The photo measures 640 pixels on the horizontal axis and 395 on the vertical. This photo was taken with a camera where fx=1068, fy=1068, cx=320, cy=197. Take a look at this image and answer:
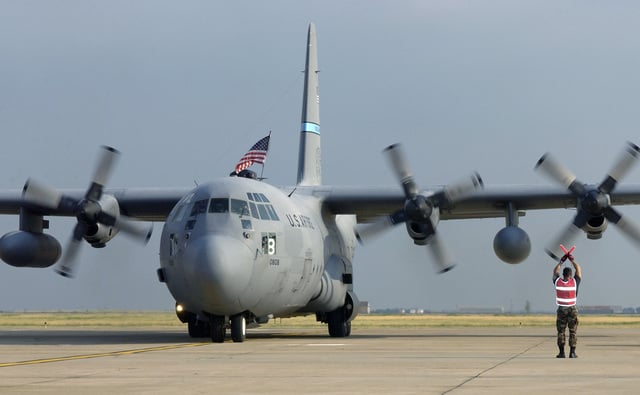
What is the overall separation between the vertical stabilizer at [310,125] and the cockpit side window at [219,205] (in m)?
10.9

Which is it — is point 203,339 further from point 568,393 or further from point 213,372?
point 568,393

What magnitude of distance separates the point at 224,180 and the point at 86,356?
7586 millimetres

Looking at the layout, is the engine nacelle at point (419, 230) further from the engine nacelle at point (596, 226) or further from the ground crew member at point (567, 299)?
the ground crew member at point (567, 299)

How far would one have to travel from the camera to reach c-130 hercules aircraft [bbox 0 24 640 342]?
77.4 feet

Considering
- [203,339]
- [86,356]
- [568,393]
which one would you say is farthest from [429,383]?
[203,339]

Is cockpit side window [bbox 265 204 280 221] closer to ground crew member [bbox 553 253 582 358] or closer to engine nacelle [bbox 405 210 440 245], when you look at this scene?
engine nacelle [bbox 405 210 440 245]

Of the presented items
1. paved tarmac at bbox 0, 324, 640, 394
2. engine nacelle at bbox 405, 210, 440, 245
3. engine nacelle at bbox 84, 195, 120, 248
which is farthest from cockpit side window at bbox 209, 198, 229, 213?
engine nacelle at bbox 405, 210, 440, 245

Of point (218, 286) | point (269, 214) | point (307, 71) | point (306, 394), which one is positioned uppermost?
point (307, 71)

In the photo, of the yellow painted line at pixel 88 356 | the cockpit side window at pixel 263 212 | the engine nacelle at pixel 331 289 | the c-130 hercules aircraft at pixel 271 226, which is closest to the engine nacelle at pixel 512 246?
the c-130 hercules aircraft at pixel 271 226

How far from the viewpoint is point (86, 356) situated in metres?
18.7

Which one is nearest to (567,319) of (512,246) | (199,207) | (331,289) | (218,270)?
(218,270)

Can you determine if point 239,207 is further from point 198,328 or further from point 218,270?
point 198,328

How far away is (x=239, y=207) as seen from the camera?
79.6 feet

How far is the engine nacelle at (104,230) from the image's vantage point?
95.2 feet
